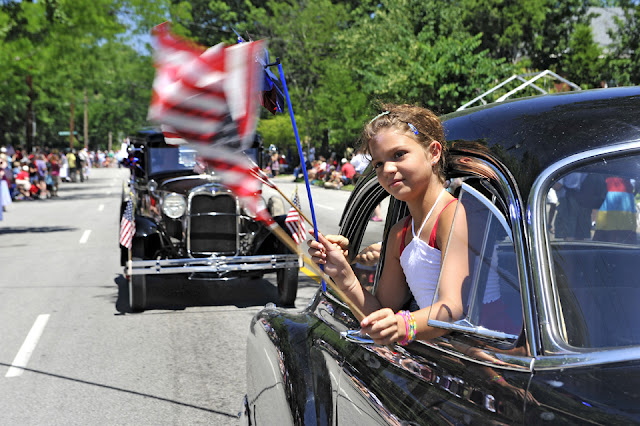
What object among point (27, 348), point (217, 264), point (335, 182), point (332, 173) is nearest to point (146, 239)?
point (217, 264)

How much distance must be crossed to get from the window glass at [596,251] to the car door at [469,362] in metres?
0.13

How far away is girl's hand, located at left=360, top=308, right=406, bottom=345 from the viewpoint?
205 centimetres

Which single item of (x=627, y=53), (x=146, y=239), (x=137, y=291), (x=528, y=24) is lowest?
(x=137, y=291)

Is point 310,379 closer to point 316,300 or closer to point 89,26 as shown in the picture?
point 316,300

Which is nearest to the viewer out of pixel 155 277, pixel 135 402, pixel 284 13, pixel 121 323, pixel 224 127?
pixel 224 127

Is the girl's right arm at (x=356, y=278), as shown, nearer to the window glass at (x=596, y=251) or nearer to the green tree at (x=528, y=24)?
the window glass at (x=596, y=251)

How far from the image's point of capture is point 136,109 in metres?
112

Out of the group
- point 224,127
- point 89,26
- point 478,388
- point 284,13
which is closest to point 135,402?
point 224,127

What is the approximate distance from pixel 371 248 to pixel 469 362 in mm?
1227

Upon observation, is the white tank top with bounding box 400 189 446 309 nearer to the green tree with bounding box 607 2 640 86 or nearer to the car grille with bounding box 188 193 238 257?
the car grille with bounding box 188 193 238 257

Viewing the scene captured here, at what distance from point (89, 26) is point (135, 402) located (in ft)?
62.2

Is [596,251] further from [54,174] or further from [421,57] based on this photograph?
[54,174]

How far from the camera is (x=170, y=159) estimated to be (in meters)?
11.4

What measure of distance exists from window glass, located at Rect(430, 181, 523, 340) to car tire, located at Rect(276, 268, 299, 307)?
686 centimetres
